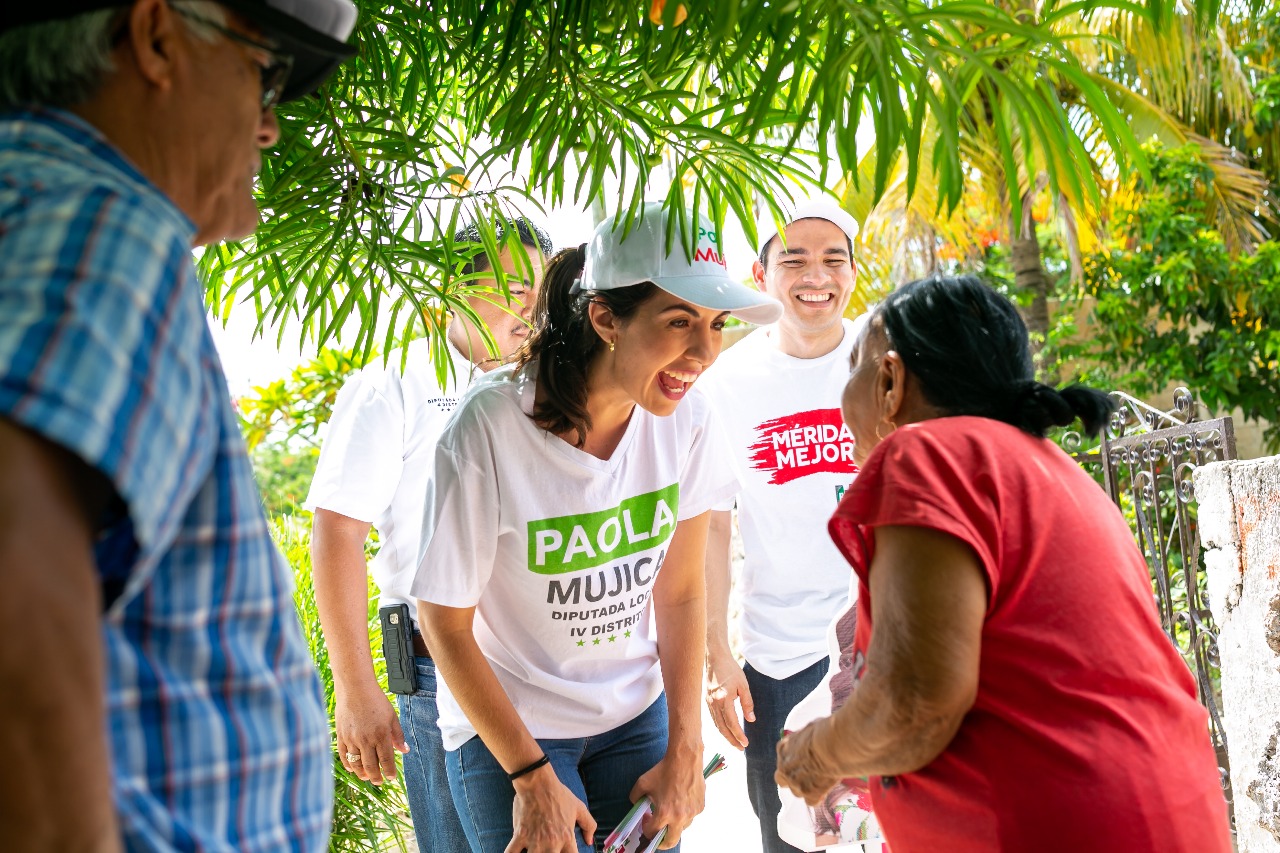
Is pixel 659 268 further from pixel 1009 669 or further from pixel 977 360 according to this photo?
pixel 1009 669

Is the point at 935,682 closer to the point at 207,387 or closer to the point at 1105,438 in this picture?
the point at 207,387

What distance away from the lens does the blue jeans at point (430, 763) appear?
8.70 feet

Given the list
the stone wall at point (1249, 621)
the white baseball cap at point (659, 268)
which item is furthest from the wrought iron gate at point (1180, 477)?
the white baseball cap at point (659, 268)

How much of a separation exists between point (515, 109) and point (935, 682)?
3.43 feet

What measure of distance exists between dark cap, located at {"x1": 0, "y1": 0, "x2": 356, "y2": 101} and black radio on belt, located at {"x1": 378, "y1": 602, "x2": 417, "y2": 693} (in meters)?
1.69

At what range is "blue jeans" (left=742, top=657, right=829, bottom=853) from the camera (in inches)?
123

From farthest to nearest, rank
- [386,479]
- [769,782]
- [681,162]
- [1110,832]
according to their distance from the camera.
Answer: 1. [769,782]
2. [386,479]
3. [681,162]
4. [1110,832]

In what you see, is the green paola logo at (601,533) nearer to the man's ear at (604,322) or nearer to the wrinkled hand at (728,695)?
the man's ear at (604,322)

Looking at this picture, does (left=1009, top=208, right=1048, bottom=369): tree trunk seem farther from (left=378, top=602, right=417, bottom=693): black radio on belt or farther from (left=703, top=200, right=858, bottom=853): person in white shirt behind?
(left=378, top=602, right=417, bottom=693): black radio on belt

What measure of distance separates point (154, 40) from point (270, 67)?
0.49 feet

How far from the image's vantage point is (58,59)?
933 millimetres

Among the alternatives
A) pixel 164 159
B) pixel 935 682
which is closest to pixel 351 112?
pixel 164 159

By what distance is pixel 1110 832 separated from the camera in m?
1.54

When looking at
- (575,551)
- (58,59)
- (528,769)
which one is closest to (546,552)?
(575,551)
